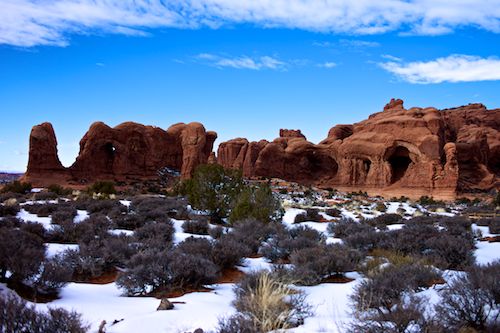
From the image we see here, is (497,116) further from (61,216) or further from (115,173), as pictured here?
(61,216)

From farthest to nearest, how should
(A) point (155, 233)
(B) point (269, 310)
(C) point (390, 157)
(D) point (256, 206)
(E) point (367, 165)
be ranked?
(E) point (367, 165) → (C) point (390, 157) → (D) point (256, 206) → (A) point (155, 233) → (B) point (269, 310)

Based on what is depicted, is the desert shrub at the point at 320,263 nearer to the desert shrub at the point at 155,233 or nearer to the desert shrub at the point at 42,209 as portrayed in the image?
the desert shrub at the point at 155,233

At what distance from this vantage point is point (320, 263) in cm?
742

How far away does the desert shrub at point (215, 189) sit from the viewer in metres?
16.6

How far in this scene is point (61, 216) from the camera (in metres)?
13.1

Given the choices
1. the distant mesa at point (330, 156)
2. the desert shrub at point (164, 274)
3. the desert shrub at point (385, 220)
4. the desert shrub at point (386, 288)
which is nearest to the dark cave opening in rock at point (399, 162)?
the distant mesa at point (330, 156)

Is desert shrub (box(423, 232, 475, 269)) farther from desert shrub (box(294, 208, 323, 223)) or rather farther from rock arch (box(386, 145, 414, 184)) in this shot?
rock arch (box(386, 145, 414, 184))

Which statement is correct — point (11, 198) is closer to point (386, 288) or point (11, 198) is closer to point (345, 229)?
point (345, 229)

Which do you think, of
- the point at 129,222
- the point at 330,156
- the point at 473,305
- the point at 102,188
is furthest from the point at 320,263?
the point at 330,156

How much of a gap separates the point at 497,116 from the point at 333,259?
7817 centimetres

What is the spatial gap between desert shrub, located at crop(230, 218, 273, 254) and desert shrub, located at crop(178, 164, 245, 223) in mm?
3986

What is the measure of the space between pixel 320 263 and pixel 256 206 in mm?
7728

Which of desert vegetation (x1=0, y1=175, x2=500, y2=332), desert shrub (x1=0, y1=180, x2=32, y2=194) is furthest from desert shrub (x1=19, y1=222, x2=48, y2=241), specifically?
desert shrub (x1=0, y1=180, x2=32, y2=194)

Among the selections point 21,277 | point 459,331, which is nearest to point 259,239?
point 21,277
